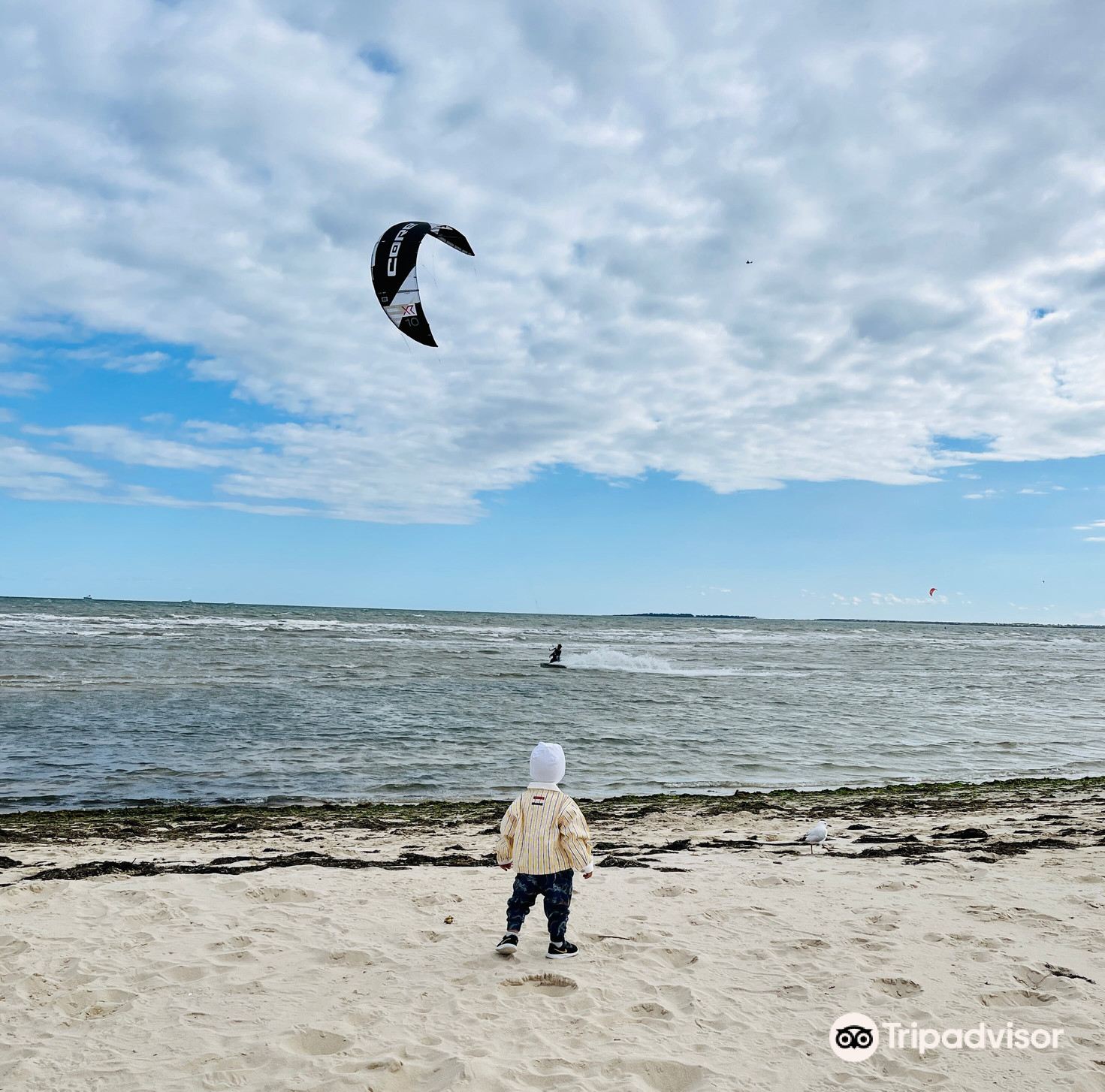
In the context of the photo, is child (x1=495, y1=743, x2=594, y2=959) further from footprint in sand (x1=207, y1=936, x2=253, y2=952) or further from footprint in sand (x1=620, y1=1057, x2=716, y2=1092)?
footprint in sand (x1=207, y1=936, x2=253, y2=952)

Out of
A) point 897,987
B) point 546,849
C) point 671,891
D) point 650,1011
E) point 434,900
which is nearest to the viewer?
point 650,1011

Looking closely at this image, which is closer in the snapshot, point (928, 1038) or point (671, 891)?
point (928, 1038)

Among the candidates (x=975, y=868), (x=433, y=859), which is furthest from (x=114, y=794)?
(x=975, y=868)

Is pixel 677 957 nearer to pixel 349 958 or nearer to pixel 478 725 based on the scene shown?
pixel 349 958

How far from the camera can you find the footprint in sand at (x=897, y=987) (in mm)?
4508

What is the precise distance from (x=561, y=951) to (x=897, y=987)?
197 cm

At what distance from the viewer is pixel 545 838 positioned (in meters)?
5.03

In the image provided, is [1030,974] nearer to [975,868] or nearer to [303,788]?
[975,868]

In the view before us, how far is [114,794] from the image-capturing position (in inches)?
454

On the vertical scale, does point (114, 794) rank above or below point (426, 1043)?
below

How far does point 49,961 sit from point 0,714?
15175 millimetres

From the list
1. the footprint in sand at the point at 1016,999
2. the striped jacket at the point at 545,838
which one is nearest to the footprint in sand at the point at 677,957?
the striped jacket at the point at 545,838

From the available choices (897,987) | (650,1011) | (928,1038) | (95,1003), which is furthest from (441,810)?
(928,1038)

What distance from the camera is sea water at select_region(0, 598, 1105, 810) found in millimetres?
13031
